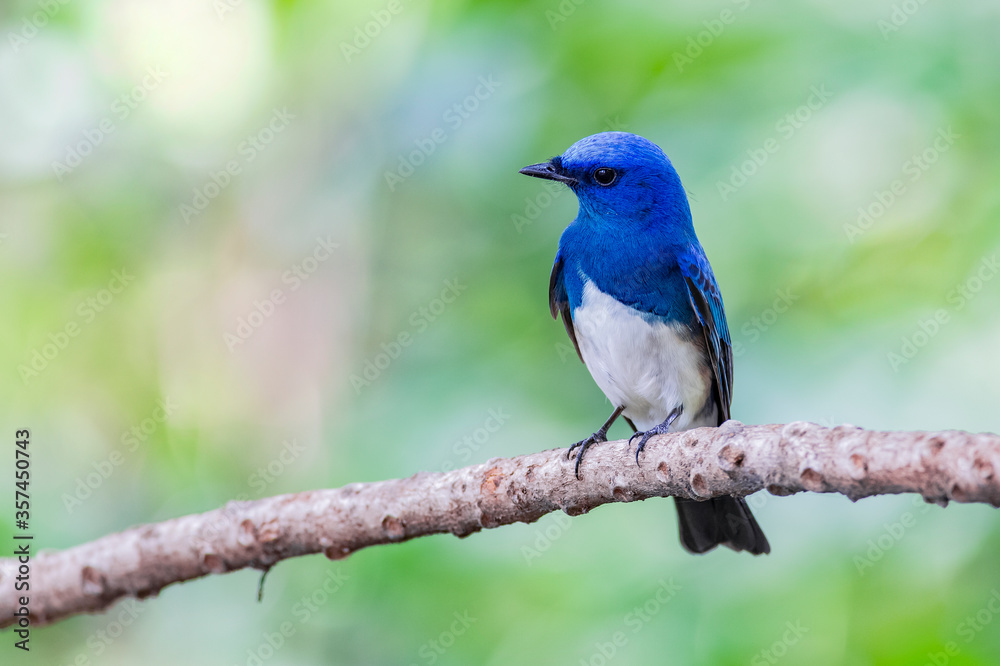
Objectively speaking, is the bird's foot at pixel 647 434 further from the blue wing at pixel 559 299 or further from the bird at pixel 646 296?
the blue wing at pixel 559 299

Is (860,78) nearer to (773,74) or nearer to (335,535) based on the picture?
(773,74)

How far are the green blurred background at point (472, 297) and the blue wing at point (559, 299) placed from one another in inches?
15.2

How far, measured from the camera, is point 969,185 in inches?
147

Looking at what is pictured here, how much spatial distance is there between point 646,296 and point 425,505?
4.20ft

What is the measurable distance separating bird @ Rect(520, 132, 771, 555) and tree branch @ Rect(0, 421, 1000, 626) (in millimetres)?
697

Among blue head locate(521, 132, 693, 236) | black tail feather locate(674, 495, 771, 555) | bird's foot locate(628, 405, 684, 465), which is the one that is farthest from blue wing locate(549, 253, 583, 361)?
black tail feather locate(674, 495, 771, 555)

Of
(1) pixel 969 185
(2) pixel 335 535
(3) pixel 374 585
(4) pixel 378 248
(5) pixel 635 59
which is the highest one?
(5) pixel 635 59

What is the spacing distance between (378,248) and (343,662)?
6.91 ft

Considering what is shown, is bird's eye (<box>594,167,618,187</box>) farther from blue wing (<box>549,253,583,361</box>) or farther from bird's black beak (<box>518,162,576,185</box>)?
blue wing (<box>549,253,583,361</box>)

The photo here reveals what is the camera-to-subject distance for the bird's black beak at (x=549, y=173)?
11.6ft

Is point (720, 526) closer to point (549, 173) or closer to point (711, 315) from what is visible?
point (711, 315)

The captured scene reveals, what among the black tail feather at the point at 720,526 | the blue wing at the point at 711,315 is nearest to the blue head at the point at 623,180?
the blue wing at the point at 711,315

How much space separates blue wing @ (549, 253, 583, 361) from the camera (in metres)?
3.76

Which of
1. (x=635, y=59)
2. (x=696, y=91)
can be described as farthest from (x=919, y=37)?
(x=635, y=59)
